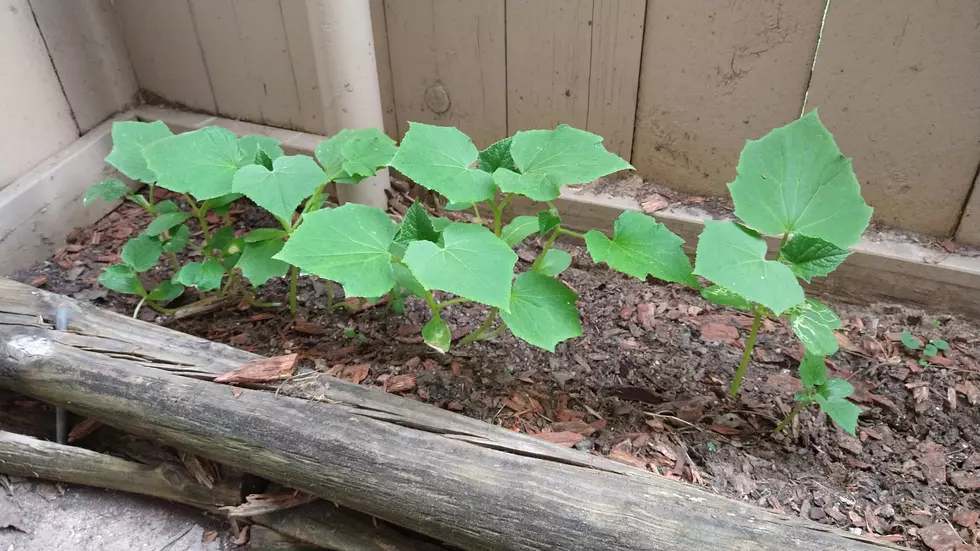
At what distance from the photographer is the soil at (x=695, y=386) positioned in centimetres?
141

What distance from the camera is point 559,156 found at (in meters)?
1.43

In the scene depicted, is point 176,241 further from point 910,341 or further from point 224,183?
point 910,341

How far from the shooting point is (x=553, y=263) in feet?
5.19

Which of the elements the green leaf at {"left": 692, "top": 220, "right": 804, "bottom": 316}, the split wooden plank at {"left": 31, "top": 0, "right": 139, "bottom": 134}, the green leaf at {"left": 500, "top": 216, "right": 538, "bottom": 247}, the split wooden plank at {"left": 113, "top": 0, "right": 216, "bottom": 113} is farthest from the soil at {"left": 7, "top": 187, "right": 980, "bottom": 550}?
the split wooden plank at {"left": 113, "top": 0, "right": 216, "bottom": 113}

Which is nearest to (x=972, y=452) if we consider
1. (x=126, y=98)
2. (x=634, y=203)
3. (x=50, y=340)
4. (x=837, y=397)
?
(x=837, y=397)

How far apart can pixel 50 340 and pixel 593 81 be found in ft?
5.09

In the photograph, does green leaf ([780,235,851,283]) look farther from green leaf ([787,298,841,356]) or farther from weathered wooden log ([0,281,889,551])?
weathered wooden log ([0,281,889,551])

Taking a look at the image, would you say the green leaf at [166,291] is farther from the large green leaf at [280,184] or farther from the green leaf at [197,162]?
the large green leaf at [280,184]

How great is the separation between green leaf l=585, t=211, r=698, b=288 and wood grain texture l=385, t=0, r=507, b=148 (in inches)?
32.7

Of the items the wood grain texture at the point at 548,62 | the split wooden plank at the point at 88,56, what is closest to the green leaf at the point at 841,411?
the wood grain texture at the point at 548,62

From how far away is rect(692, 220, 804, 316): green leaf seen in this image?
117 cm

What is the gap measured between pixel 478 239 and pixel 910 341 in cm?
120

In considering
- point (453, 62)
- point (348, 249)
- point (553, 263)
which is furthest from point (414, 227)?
point (453, 62)

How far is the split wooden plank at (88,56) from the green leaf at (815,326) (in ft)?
7.54
